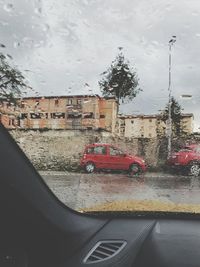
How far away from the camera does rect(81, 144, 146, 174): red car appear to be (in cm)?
427

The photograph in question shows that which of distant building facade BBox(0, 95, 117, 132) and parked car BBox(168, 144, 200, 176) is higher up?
distant building facade BBox(0, 95, 117, 132)

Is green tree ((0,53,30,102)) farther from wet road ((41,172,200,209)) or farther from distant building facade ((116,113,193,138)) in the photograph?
wet road ((41,172,200,209))

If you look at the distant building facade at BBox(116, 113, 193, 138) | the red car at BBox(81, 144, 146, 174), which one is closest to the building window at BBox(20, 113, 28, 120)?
the distant building facade at BBox(116, 113, 193, 138)

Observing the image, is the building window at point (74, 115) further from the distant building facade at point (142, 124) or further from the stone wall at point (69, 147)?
the distant building facade at point (142, 124)

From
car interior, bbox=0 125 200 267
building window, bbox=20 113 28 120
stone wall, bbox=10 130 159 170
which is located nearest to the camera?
car interior, bbox=0 125 200 267

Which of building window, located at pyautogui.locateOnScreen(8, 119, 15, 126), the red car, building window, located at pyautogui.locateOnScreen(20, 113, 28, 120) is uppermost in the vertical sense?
building window, located at pyautogui.locateOnScreen(20, 113, 28, 120)

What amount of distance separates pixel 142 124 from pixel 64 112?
1.66m

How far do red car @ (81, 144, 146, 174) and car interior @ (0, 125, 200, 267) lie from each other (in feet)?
5.53

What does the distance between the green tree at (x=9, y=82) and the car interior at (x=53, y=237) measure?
11.8 inches

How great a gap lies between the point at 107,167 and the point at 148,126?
1.70m

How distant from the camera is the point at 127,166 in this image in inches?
207

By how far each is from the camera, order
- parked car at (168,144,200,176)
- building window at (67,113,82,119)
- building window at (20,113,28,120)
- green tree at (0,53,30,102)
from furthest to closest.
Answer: parked car at (168,144,200,176) → building window at (67,113,82,119) → building window at (20,113,28,120) → green tree at (0,53,30,102)

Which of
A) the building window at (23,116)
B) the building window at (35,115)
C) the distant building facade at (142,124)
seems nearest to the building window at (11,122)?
the building window at (23,116)

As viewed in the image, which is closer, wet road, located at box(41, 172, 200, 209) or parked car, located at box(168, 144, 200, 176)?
parked car, located at box(168, 144, 200, 176)
